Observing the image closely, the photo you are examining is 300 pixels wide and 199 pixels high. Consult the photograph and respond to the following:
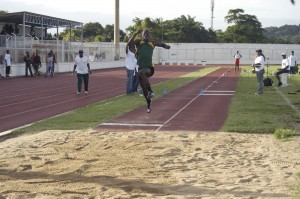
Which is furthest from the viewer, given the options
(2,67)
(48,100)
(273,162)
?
(2,67)

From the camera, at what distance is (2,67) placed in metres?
33.9

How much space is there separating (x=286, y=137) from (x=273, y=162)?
2459 mm

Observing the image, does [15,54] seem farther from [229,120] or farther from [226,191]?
[226,191]

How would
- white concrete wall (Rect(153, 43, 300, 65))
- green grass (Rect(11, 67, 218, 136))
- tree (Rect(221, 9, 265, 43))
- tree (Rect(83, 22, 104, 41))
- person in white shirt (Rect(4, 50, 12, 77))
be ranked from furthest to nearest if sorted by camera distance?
tree (Rect(83, 22, 104, 41))
tree (Rect(221, 9, 265, 43))
white concrete wall (Rect(153, 43, 300, 65))
person in white shirt (Rect(4, 50, 12, 77))
green grass (Rect(11, 67, 218, 136))

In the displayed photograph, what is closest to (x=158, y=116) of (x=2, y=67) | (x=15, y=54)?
(x=2, y=67)

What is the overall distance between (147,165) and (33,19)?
42.1 meters

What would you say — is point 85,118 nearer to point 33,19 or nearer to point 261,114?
point 261,114

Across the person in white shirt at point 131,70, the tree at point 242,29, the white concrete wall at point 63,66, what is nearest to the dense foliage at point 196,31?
the tree at point 242,29

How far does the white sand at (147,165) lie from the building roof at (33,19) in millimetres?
37329

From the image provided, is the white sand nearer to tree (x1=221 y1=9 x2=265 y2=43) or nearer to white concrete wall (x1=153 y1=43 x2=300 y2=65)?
white concrete wall (x1=153 y1=43 x2=300 y2=65)

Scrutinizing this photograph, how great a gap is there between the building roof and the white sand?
3733 centimetres

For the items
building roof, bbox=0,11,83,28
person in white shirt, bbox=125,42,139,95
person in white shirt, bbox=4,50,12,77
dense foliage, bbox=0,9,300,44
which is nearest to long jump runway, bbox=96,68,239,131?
person in white shirt, bbox=125,42,139,95

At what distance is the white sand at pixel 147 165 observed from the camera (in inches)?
249

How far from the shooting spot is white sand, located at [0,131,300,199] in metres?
6.32
